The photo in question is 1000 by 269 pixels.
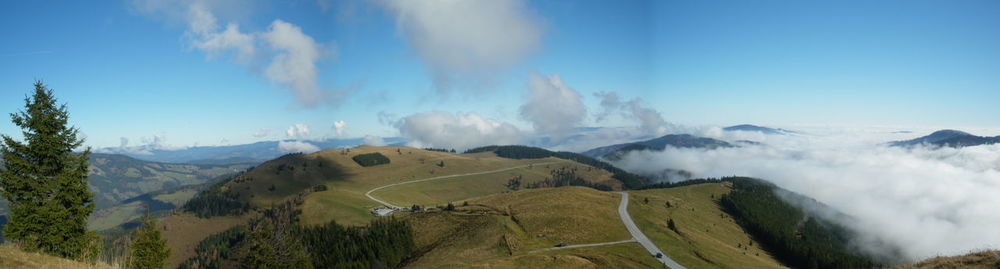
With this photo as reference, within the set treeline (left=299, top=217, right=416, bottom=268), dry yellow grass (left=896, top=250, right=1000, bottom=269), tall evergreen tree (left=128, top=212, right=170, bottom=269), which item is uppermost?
dry yellow grass (left=896, top=250, right=1000, bottom=269)

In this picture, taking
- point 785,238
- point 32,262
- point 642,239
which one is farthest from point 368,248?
point 785,238

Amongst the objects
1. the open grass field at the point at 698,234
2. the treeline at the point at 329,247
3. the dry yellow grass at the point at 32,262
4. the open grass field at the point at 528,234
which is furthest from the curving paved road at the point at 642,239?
the dry yellow grass at the point at 32,262

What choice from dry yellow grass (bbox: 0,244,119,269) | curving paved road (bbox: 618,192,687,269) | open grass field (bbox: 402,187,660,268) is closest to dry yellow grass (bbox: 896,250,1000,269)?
open grass field (bbox: 402,187,660,268)

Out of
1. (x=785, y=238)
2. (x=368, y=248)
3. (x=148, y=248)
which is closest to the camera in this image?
(x=148, y=248)

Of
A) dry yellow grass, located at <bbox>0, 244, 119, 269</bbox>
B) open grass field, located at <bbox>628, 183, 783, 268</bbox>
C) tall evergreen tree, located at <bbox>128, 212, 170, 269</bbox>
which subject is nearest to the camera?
dry yellow grass, located at <bbox>0, 244, 119, 269</bbox>

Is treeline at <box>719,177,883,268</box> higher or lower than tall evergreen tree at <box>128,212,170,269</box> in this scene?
lower

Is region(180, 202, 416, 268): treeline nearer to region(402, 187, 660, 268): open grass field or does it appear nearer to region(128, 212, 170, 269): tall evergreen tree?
region(402, 187, 660, 268): open grass field

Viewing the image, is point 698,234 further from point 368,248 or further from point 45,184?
point 45,184
